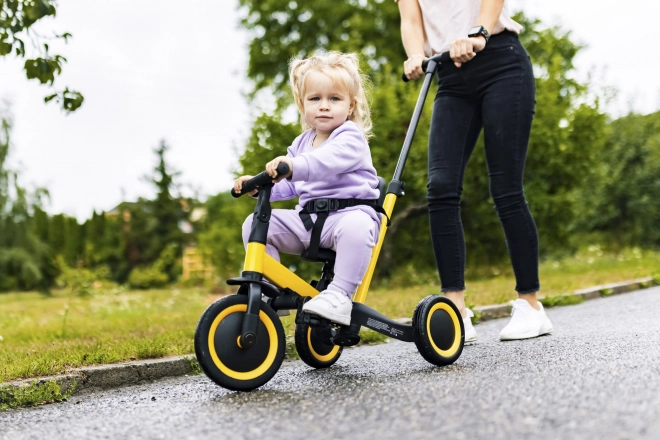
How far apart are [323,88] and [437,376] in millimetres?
1313

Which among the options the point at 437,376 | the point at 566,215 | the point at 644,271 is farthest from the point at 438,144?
the point at 566,215

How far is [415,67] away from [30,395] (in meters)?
2.47

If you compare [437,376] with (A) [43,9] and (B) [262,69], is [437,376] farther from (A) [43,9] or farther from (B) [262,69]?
(B) [262,69]

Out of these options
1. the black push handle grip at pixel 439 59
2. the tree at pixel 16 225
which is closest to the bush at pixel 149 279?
the tree at pixel 16 225

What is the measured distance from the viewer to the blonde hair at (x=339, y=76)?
3.06 m

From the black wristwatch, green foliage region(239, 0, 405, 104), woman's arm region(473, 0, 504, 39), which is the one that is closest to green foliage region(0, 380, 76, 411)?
the black wristwatch

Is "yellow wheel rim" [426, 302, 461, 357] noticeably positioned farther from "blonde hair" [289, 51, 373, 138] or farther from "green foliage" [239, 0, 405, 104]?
"green foliage" [239, 0, 405, 104]

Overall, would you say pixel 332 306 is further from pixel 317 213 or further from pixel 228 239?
pixel 228 239

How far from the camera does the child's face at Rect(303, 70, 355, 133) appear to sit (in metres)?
3.05

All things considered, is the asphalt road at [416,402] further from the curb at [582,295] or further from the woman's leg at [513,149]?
the curb at [582,295]

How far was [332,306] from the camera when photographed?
8.91 feet

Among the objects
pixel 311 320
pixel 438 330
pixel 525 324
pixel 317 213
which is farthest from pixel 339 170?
pixel 525 324

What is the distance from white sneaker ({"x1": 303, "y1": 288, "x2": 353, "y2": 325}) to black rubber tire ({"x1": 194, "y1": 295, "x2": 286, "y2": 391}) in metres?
0.15

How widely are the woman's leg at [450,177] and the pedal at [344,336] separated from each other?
917 mm
